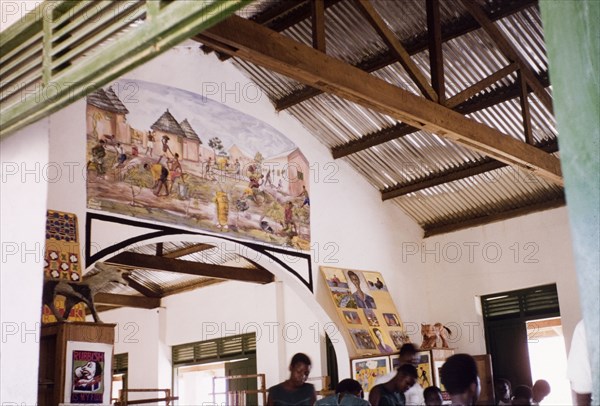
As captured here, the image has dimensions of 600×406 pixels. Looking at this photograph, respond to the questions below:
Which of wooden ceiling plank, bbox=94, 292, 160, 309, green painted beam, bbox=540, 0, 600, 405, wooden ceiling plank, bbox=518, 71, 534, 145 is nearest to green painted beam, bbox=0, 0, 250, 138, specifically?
green painted beam, bbox=540, 0, 600, 405

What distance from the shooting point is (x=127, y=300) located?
15984mm

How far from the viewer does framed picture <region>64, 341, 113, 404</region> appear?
7.77 m

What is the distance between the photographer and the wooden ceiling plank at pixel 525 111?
395 inches

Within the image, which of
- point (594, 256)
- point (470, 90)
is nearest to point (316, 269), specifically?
point (470, 90)

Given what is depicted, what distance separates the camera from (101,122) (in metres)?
9.28

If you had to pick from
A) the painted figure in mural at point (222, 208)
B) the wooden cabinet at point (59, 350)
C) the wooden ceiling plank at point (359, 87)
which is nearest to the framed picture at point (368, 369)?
the painted figure in mural at point (222, 208)

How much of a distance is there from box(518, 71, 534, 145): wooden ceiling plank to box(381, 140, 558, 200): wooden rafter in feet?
4.73

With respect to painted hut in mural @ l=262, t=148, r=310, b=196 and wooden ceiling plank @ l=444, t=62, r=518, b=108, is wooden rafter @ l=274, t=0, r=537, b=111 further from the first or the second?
painted hut in mural @ l=262, t=148, r=310, b=196

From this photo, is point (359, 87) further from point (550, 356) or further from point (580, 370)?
point (550, 356)

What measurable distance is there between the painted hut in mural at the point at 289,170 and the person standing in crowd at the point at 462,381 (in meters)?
7.73

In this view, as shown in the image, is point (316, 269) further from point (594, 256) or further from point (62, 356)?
point (594, 256)

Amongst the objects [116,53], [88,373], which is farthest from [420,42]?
[116,53]

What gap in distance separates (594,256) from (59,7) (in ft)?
10.1

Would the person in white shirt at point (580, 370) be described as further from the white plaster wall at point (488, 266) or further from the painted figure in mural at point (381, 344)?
the white plaster wall at point (488, 266)
